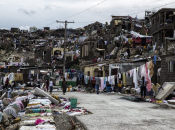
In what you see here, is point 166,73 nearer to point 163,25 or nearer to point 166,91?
point 166,91

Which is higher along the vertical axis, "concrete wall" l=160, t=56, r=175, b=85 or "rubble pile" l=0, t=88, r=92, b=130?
"concrete wall" l=160, t=56, r=175, b=85

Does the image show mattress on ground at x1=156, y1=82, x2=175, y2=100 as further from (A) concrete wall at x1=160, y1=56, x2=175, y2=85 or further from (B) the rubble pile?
(B) the rubble pile

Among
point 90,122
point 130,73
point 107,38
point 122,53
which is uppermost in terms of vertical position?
point 107,38

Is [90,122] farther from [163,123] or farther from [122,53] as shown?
[122,53]

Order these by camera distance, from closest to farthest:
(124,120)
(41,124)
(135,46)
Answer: (41,124)
(124,120)
(135,46)

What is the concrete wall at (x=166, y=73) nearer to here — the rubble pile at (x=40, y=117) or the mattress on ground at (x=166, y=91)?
the mattress on ground at (x=166, y=91)

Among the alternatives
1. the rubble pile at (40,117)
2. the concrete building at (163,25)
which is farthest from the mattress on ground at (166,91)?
the concrete building at (163,25)

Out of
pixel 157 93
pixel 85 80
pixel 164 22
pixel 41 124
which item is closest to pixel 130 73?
pixel 157 93

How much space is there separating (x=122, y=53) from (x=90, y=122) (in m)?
32.2

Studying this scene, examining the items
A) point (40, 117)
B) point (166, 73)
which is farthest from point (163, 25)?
point (40, 117)

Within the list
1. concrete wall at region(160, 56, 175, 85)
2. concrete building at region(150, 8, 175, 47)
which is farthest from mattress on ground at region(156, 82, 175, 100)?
concrete building at region(150, 8, 175, 47)

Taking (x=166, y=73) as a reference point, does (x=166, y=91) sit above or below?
below

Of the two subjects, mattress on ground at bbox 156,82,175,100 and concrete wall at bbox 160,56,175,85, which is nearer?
mattress on ground at bbox 156,82,175,100

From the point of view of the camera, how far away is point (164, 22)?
39.7 m
